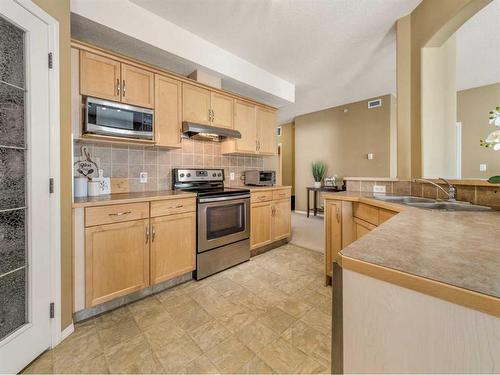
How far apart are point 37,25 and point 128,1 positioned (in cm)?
88

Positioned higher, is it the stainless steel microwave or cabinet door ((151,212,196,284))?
the stainless steel microwave

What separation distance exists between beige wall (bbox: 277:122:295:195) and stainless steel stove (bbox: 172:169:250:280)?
3874 millimetres

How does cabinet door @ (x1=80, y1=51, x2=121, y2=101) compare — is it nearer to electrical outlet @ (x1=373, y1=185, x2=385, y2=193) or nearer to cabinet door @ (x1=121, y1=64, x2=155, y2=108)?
cabinet door @ (x1=121, y1=64, x2=155, y2=108)

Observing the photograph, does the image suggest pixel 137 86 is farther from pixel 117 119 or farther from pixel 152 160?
pixel 152 160

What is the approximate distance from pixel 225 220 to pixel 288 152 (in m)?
4.56

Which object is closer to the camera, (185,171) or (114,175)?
(114,175)

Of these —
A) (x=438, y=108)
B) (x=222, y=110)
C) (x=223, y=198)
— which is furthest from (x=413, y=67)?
(x=223, y=198)

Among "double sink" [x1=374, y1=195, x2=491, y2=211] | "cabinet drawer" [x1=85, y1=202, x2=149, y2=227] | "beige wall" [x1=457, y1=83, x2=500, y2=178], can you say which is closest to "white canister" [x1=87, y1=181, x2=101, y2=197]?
"cabinet drawer" [x1=85, y1=202, x2=149, y2=227]

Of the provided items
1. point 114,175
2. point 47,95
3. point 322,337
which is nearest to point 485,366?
point 322,337

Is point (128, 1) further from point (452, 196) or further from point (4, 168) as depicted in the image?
point (452, 196)

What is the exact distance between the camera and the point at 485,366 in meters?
0.43

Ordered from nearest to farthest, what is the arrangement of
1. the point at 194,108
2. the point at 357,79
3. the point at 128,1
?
the point at 128,1
the point at 194,108
the point at 357,79

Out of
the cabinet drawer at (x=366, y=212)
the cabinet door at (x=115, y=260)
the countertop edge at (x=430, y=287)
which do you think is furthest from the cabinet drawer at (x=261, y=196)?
the countertop edge at (x=430, y=287)

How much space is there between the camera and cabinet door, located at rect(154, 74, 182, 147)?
2.25m
